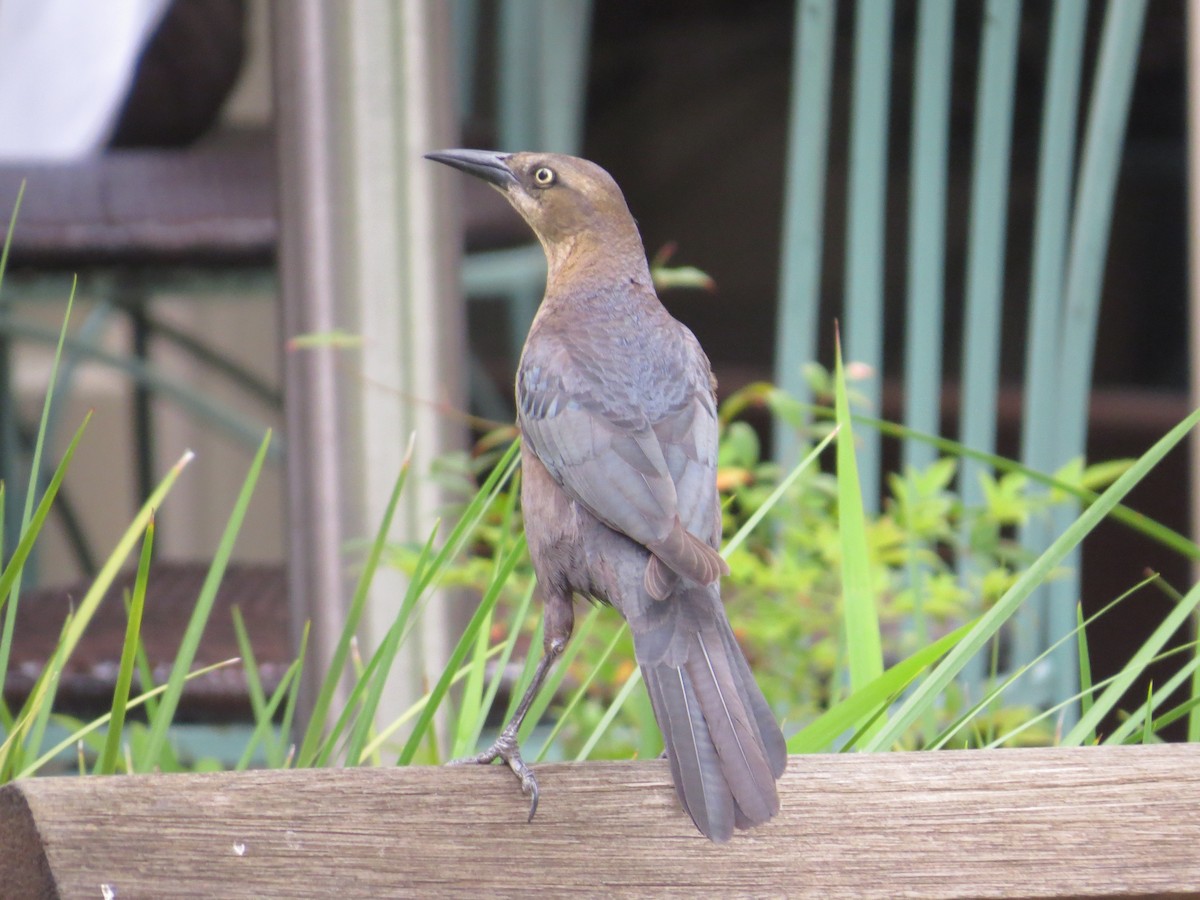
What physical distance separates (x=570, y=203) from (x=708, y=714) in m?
0.87

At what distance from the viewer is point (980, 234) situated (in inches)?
92.5

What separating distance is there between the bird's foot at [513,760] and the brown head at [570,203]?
2.20 ft

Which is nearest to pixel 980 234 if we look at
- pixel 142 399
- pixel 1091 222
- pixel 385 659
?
pixel 1091 222

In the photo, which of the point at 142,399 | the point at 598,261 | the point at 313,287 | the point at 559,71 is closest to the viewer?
the point at 598,261

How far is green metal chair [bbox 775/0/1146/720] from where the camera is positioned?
2.27 metres

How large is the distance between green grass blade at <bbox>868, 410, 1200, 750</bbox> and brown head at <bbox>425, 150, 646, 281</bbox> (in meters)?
0.72

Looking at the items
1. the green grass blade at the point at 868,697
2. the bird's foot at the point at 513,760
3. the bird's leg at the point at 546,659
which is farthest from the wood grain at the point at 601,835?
the bird's leg at the point at 546,659

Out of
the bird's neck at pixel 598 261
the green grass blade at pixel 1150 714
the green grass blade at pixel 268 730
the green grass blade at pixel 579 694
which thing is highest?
the bird's neck at pixel 598 261

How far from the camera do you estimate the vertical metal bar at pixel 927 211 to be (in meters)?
2.32

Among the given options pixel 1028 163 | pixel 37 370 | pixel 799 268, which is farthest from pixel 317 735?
pixel 1028 163

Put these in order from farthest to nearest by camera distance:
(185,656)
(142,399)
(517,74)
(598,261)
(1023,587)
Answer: (142,399)
(517,74)
(598,261)
(185,656)
(1023,587)

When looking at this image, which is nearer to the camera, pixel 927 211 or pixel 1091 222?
pixel 1091 222

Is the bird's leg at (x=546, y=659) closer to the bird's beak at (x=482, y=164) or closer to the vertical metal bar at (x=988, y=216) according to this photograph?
the bird's beak at (x=482, y=164)

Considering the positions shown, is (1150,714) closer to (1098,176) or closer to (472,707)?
(472,707)
